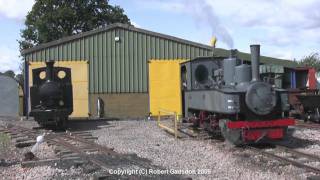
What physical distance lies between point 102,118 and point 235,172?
1600cm

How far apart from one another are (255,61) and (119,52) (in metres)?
14.1

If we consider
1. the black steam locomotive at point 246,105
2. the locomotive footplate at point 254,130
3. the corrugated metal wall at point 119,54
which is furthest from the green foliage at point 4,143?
the corrugated metal wall at point 119,54

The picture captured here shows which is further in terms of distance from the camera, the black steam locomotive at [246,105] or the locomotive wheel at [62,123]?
the locomotive wheel at [62,123]

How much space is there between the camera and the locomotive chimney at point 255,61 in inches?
536

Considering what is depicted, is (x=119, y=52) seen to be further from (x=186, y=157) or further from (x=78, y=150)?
(x=186, y=157)

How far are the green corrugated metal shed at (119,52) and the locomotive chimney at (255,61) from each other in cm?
1322

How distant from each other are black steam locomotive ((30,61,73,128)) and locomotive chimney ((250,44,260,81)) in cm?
929

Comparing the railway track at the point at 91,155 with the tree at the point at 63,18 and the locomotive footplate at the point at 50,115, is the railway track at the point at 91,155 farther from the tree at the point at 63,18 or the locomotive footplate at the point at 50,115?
the tree at the point at 63,18

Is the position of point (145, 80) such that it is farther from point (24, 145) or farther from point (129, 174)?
point (129, 174)

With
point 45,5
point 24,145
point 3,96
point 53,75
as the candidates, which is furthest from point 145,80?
point 45,5

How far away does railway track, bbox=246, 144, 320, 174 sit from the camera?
10552mm

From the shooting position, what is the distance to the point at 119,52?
26.9 meters

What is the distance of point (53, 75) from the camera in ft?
70.1

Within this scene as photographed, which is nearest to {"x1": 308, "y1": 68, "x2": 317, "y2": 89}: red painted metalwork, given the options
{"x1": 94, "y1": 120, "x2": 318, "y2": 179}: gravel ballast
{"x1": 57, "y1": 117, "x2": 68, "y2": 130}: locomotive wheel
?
{"x1": 94, "y1": 120, "x2": 318, "y2": 179}: gravel ballast
